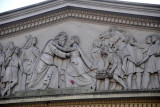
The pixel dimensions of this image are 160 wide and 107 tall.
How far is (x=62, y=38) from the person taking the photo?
13672 mm

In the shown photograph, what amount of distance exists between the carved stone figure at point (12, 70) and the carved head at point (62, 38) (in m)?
1.56

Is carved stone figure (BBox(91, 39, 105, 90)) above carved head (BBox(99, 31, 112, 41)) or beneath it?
beneath

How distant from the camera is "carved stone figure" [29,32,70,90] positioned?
13141 millimetres

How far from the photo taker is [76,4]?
13969 mm

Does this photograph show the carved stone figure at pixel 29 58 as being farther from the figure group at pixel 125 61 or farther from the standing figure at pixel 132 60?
the standing figure at pixel 132 60

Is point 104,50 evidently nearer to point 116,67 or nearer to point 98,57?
point 98,57

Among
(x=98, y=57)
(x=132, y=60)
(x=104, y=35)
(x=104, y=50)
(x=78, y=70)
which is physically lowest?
(x=78, y=70)

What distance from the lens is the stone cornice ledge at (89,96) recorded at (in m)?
11.8

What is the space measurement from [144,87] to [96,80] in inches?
61.5

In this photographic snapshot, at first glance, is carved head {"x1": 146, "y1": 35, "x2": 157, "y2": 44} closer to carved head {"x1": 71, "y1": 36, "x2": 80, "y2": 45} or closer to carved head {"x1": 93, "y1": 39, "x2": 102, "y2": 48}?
carved head {"x1": 93, "y1": 39, "x2": 102, "y2": 48}

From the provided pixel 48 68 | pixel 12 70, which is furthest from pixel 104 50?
pixel 12 70

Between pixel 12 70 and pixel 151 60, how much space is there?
4824 millimetres

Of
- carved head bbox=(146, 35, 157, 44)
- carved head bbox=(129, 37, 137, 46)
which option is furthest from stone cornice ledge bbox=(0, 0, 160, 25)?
carved head bbox=(129, 37, 137, 46)

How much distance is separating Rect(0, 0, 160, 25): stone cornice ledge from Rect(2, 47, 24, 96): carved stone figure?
127 centimetres
